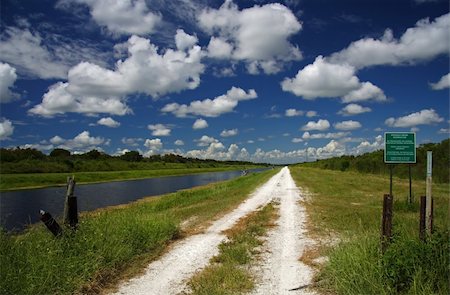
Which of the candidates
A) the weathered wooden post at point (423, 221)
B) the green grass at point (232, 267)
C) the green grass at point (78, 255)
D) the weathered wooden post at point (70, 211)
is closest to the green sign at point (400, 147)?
the weathered wooden post at point (423, 221)

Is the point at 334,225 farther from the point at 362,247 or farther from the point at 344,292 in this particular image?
the point at 344,292

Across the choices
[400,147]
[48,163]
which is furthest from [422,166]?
[48,163]

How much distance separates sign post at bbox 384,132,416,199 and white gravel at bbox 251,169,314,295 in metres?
3.27

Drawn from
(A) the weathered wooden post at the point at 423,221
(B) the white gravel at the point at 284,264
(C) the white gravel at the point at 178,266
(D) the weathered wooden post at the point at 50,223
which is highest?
(A) the weathered wooden post at the point at 423,221

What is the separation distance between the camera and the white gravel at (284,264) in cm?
798

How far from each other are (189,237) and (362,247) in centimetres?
650

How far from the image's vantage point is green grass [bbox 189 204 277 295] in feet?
25.5

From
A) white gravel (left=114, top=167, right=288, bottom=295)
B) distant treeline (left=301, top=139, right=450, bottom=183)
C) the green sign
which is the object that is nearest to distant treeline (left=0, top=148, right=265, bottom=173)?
distant treeline (left=301, top=139, right=450, bottom=183)

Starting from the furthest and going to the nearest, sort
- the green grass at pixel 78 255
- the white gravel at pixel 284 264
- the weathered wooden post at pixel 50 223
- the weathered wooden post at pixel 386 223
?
the weathered wooden post at pixel 50 223
the white gravel at pixel 284 264
the weathered wooden post at pixel 386 223
the green grass at pixel 78 255

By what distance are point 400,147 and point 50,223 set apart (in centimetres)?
802

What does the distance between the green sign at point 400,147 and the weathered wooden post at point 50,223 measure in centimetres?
769

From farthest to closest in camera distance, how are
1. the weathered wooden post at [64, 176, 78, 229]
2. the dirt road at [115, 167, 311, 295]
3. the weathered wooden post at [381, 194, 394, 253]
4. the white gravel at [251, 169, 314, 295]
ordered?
the weathered wooden post at [64, 176, 78, 229]
the dirt road at [115, 167, 311, 295]
the white gravel at [251, 169, 314, 295]
the weathered wooden post at [381, 194, 394, 253]

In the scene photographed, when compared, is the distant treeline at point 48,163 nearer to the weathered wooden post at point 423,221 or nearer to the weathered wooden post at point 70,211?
the weathered wooden post at point 70,211

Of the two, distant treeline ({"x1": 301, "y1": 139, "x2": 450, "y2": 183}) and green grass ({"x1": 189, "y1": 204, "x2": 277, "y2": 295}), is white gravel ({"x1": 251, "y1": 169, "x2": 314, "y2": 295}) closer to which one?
green grass ({"x1": 189, "y1": 204, "x2": 277, "y2": 295})
